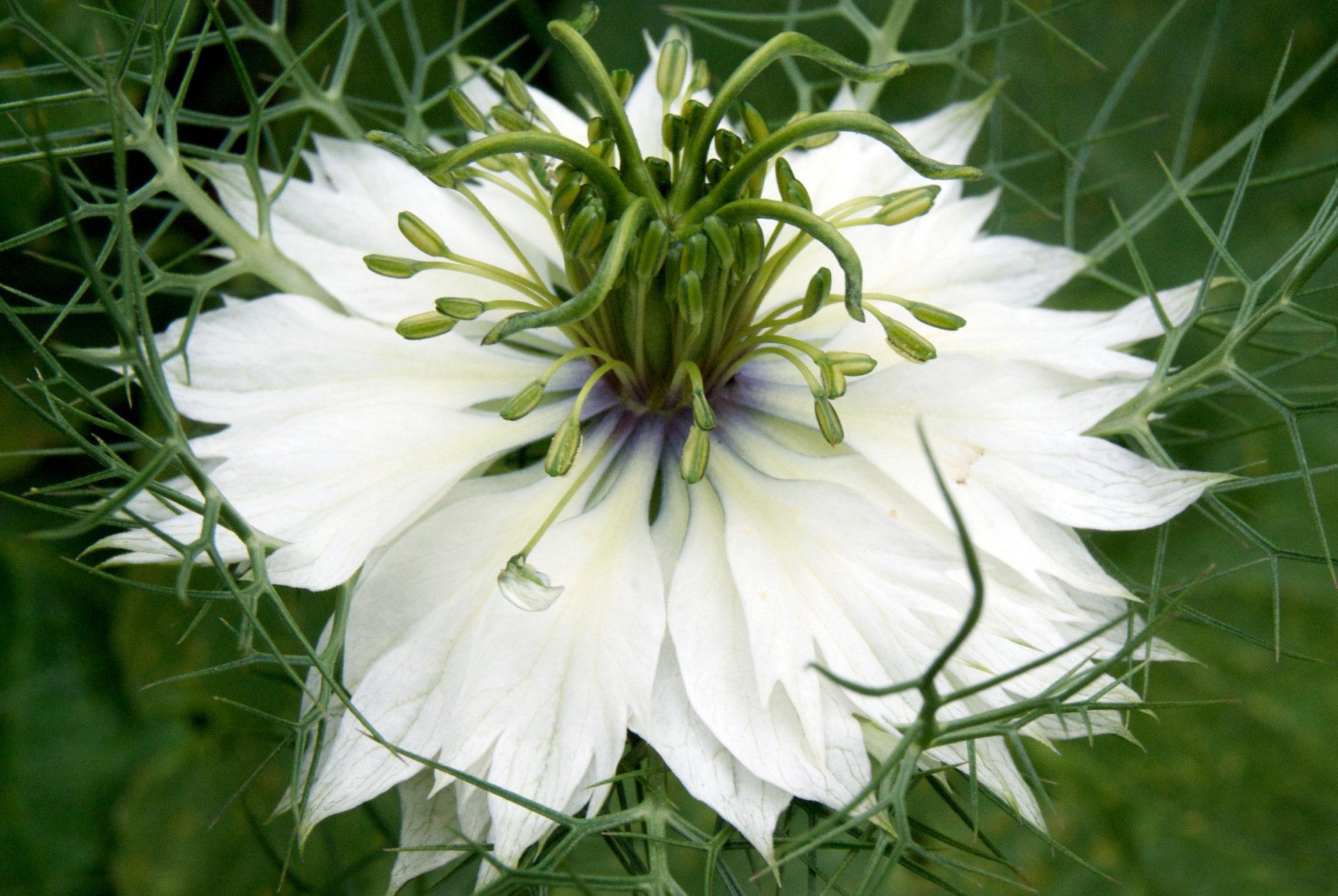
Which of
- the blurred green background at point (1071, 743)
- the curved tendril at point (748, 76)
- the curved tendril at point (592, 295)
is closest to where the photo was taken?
the curved tendril at point (592, 295)

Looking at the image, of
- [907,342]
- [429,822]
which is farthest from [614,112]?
[429,822]

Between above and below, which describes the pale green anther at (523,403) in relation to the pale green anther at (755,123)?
below

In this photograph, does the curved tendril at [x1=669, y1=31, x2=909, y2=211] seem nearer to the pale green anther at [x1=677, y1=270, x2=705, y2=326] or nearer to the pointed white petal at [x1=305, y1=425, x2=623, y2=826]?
the pale green anther at [x1=677, y1=270, x2=705, y2=326]

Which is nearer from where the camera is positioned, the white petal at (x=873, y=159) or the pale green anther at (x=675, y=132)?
the pale green anther at (x=675, y=132)

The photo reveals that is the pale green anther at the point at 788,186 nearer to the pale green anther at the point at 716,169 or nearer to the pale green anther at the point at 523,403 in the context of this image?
the pale green anther at the point at 716,169

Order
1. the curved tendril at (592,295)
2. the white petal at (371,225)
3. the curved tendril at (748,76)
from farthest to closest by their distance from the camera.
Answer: the white petal at (371,225), the curved tendril at (748,76), the curved tendril at (592,295)

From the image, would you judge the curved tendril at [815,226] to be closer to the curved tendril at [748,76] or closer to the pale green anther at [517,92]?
the curved tendril at [748,76]

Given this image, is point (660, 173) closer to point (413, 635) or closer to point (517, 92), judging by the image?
point (517, 92)

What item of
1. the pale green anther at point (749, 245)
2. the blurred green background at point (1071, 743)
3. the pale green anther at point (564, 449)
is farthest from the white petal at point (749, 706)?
the blurred green background at point (1071, 743)
